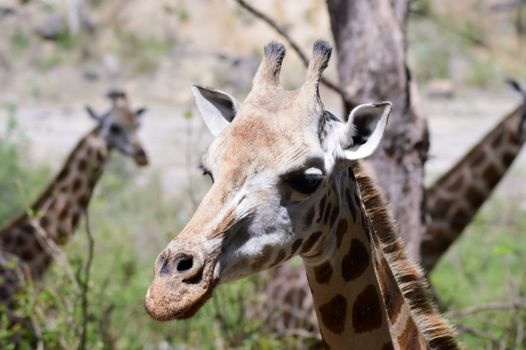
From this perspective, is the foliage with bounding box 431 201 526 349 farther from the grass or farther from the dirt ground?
the dirt ground

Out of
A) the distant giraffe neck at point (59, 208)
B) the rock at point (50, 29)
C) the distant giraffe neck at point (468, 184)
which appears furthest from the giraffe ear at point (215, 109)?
the rock at point (50, 29)

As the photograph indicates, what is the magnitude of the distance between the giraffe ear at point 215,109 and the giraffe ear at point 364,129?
0.48 m

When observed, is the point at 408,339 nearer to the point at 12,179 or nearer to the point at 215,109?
the point at 215,109

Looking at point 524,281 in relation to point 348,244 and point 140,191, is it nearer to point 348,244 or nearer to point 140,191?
point 348,244

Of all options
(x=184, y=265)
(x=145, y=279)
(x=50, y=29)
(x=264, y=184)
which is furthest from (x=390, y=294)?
(x=50, y=29)

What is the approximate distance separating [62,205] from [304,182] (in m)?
5.15

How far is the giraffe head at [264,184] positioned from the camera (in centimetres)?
245

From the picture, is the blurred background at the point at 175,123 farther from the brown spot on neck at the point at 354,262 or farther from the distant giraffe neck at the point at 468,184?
the brown spot on neck at the point at 354,262

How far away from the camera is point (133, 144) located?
9.02 m

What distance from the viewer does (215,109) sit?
3211 millimetres

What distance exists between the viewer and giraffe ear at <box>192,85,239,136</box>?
3178 mm

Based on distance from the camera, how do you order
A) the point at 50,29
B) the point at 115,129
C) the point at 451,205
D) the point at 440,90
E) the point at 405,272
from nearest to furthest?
1. the point at 405,272
2. the point at 451,205
3. the point at 115,129
4. the point at 440,90
5. the point at 50,29

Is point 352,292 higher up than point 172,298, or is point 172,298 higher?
point 172,298

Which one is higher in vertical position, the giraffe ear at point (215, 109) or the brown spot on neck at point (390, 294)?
the giraffe ear at point (215, 109)
